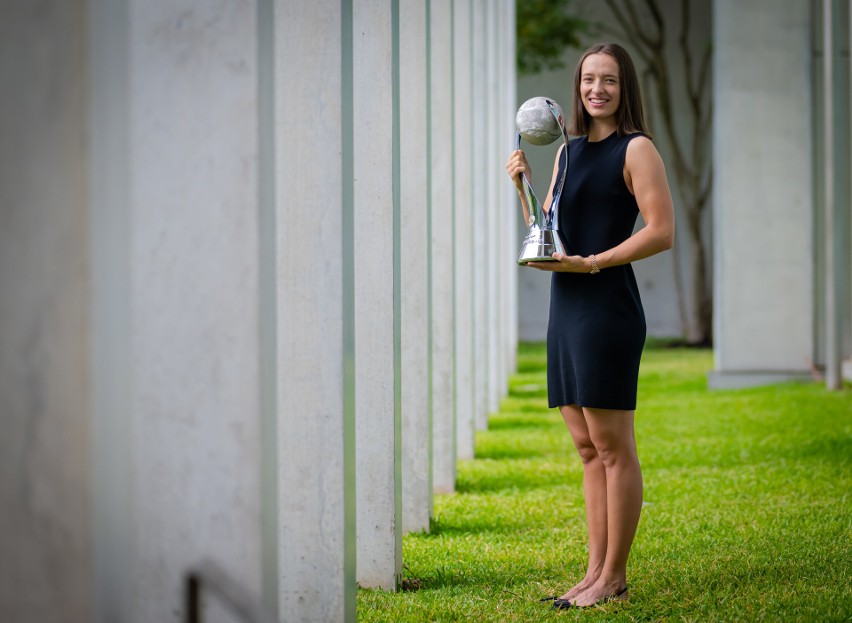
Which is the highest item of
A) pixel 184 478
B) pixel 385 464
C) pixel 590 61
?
pixel 590 61

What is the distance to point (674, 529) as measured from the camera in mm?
4672

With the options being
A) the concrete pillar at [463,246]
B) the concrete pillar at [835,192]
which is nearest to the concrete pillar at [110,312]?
the concrete pillar at [463,246]

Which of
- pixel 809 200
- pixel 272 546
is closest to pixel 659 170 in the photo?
pixel 272 546

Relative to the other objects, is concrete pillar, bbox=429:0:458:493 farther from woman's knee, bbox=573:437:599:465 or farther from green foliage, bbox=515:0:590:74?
green foliage, bbox=515:0:590:74

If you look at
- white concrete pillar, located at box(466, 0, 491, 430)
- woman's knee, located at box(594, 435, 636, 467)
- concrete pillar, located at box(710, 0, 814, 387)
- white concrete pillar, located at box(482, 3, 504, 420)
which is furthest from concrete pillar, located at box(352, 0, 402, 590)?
concrete pillar, located at box(710, 0, 814, 387)

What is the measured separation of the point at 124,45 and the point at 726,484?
4.70 metres

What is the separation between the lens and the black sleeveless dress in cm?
322

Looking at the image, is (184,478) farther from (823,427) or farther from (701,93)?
(701,93)

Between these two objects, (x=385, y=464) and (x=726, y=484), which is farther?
(x=726, y=484)

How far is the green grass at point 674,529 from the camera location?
11.3ft

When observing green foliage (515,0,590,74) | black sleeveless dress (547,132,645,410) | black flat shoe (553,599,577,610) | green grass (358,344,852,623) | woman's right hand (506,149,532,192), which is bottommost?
green grass (358,344,852,623)

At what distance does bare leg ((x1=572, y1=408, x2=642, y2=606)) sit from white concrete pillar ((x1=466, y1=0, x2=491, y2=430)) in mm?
4640

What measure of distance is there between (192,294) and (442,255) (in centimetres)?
411

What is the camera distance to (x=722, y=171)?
1161cm
